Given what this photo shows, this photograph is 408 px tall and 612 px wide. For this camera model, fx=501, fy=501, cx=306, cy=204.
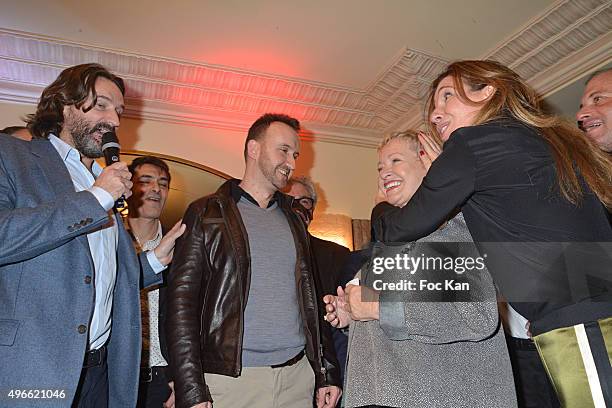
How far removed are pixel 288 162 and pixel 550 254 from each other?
1.53 m

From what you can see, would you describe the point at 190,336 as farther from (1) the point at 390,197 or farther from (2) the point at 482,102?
(2) the point at 482,102

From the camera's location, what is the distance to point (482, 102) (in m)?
1.34

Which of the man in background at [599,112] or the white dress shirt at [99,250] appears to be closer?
the white dress shirt at [99,250]

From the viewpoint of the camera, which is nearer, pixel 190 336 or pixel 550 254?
pixel 550 254

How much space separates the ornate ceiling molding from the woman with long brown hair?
8.28ft

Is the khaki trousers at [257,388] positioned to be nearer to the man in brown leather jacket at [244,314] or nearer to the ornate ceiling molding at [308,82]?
the man in brown leather jacket at [244,314]

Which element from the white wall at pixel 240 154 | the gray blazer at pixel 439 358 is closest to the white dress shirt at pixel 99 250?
the gray blazer at pixel 439 358

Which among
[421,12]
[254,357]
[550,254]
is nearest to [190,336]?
[254,357]

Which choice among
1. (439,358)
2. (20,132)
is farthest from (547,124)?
(20,132)

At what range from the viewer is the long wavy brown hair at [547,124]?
1.13m

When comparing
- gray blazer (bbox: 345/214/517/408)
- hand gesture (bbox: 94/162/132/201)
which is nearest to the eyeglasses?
hand gesture (bbox: 94/162/132/201)

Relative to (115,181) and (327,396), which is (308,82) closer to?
(327,396)

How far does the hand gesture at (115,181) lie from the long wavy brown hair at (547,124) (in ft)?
3.23

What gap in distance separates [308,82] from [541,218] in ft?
10.8
